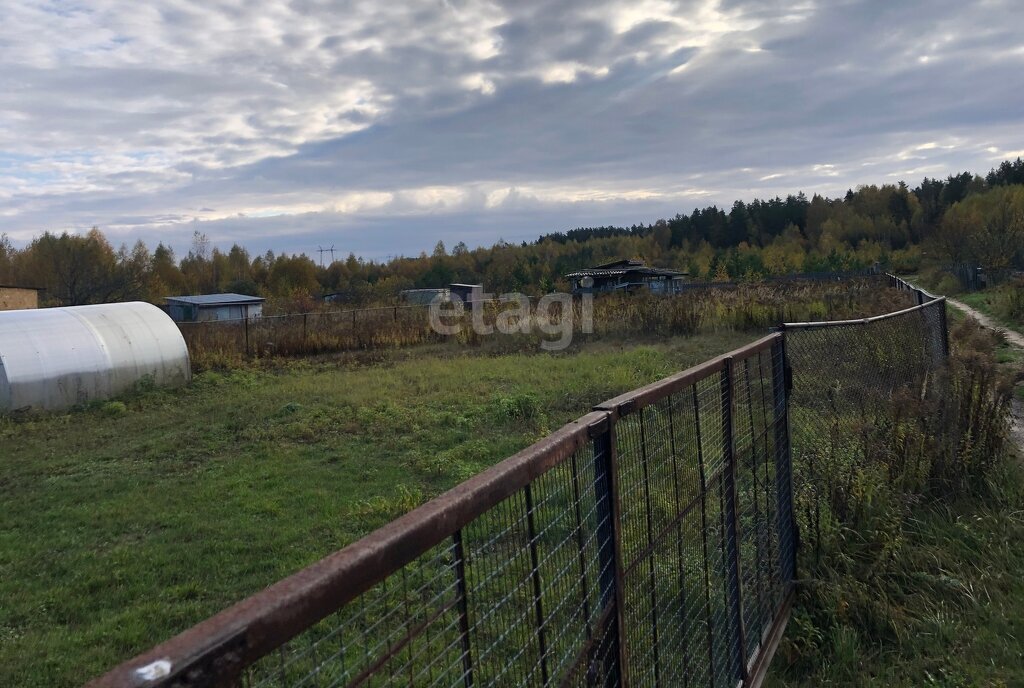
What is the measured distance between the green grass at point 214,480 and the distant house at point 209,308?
20.2 metres

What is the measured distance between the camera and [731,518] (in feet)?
10.3

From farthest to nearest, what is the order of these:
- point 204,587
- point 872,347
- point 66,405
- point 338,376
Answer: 1. point 338,376
2. point 66,405
3. point 872,347
4. point 204,587

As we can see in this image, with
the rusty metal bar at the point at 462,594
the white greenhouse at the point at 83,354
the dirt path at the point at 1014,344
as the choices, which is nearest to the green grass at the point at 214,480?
the white greenhouse at the point at 83,354

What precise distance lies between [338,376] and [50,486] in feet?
24.6

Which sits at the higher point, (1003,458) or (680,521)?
(680,521)

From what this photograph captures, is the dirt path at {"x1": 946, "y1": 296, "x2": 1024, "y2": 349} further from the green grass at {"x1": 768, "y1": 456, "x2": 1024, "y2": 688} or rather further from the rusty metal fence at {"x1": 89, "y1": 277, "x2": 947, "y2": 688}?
the rusty metal fence at {"x1": 89, "y1": 277, "x2": 947, "y2": 688}

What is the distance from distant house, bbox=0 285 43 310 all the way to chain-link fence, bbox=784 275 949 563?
27.3m

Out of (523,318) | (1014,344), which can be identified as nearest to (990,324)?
(1014,344)

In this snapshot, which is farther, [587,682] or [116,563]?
[116,563]

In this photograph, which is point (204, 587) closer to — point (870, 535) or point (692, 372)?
point (692, 372)

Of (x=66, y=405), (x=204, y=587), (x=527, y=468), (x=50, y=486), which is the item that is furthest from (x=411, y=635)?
(x=66, y=405)

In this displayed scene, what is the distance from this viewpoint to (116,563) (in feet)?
17.6

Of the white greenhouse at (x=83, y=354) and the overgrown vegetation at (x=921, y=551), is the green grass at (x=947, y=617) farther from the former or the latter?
the white greenhouse at (x=83, y=354)

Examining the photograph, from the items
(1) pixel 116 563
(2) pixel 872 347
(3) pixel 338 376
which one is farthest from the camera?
(3) pixel 338 376
